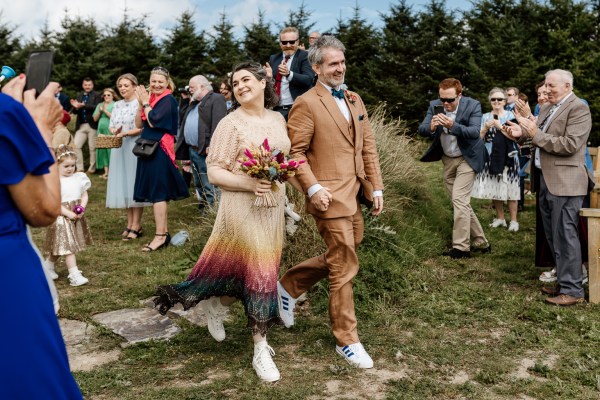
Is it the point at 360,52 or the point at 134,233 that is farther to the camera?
the point at 360,52

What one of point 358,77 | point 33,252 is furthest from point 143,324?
point 358,77

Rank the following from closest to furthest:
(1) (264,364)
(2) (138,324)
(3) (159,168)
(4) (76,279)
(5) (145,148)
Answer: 1. (1) (264,364)
2. (2) (138,324)
3. (4) (76,279)
4. (5) (145,148)
5. (3) (159,168)

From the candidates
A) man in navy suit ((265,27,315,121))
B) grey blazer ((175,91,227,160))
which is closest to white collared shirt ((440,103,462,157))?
man in navy suit ((265,27,315,121))

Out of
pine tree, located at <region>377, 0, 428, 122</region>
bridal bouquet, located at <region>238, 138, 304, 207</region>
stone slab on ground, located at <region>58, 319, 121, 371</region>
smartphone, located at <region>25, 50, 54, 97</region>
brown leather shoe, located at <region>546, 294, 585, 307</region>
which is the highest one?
→ pine tree, located at <region>377, 0, 428, 122</region>

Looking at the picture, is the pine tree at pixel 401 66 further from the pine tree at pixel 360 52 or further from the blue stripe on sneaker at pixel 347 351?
the blue stripe on sneaker at pixel 347 351

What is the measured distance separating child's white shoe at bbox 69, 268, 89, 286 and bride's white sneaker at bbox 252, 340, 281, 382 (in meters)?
2.95

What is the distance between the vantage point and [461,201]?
7.78 metres

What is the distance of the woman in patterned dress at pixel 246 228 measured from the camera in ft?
13.9

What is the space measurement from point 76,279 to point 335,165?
3559 mm

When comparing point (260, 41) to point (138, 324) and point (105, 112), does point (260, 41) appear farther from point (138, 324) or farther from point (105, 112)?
point (138, 324)

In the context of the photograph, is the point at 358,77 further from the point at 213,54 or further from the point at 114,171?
the point at 114,171

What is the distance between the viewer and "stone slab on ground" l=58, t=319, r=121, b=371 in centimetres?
449

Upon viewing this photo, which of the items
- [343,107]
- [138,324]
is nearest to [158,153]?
[138,324]

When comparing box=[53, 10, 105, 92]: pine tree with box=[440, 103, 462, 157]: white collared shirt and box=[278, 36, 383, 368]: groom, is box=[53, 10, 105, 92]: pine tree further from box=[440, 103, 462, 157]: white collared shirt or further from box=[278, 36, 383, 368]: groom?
box=[278, 36, 383, 368]: groom
